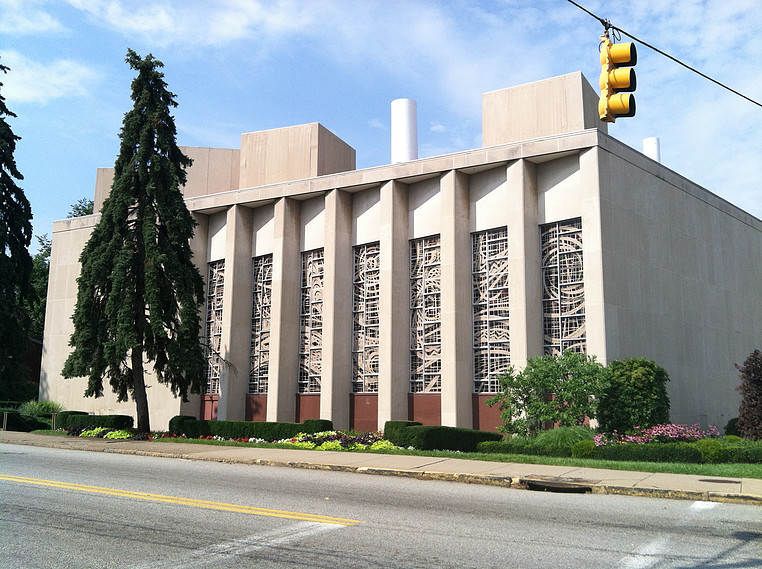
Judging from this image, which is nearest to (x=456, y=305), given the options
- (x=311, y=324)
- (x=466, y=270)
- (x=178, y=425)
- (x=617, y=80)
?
(x=466, y=270)

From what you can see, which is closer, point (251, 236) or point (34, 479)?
point (34, 479)

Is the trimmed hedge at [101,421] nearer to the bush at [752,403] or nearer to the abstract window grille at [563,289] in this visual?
the abstract window grille at [563,289]

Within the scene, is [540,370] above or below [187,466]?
above

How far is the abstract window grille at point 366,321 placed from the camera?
27844 millimetres

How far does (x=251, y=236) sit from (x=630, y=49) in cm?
2483

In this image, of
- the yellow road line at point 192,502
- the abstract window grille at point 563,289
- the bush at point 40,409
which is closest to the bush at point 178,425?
the bush at point 40,409

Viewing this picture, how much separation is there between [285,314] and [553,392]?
43.8 feet

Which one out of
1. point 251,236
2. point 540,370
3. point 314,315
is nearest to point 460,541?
point 540,370

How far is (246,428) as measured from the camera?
25641 mm

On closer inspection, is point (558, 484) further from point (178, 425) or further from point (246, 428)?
point (178, 425)

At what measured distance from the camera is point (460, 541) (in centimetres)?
735

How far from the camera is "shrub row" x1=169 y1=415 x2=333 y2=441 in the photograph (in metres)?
24.2

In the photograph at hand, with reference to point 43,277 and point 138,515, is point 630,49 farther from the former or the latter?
point 43,277

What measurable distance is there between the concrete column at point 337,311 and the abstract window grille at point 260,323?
401 centimetres
